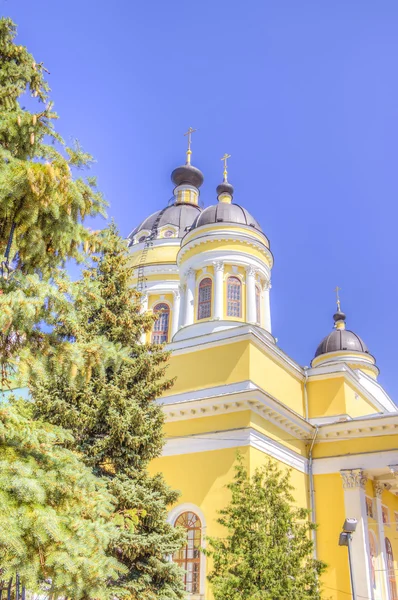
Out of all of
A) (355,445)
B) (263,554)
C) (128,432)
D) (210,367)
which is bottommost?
(263,554)

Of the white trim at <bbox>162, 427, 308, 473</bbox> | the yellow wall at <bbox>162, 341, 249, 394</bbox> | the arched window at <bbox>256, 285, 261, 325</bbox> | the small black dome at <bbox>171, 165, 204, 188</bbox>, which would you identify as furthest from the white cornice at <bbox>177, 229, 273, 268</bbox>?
the small black dome at <bbox>171, 165, 204, 188</bbox>

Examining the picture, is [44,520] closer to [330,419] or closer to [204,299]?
[330,419]

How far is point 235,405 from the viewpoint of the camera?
14945mm

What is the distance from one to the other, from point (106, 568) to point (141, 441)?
4501mm

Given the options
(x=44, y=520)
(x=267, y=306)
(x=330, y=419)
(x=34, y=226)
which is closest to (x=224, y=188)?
(x=267, y=306)

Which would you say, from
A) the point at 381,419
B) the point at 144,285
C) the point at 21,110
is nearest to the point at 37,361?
the point at 21,110

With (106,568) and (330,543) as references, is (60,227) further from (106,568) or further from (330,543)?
(330,543)

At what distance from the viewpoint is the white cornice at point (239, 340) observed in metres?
16.5

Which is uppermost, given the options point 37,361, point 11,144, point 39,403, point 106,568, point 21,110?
point 21,110

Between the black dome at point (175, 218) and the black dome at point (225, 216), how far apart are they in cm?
660

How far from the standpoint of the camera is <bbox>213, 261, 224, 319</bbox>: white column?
20031 mm

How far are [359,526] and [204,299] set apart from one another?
31.2 ft

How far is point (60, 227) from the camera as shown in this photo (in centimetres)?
614

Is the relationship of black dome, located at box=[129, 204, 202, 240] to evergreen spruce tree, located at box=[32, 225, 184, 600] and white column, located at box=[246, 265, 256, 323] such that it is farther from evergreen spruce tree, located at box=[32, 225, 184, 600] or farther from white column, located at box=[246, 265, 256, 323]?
evergreen spruce tree, located at box=[32, 225, 184, 600]
